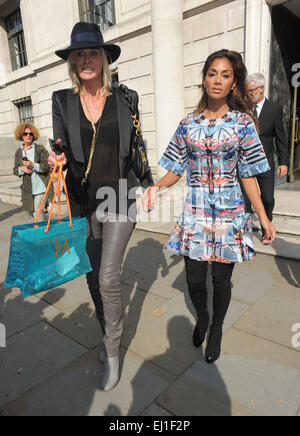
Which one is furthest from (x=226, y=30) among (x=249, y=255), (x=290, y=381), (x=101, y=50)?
(x=290, y=381)

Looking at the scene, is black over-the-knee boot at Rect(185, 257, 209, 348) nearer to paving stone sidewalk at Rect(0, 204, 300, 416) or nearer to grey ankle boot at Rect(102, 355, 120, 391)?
paving stone sidewalk at Rect(0, 204, 300, 416)

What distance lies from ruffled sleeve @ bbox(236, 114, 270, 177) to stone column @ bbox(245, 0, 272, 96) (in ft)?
18.1

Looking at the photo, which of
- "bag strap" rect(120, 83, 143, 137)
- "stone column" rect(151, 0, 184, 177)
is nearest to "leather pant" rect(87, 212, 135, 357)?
"bag strap" rect(120, 83, 143, 137)

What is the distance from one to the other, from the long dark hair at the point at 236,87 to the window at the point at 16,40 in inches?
670

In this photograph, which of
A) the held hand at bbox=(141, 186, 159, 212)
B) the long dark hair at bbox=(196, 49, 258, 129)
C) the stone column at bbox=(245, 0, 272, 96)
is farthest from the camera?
the stone column at bbox=(245, 0, 272, 96)

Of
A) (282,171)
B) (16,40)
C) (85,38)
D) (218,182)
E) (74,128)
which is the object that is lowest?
(282,171)

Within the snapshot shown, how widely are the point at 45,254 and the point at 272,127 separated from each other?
3.66 meters

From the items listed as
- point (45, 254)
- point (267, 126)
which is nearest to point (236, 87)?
point (45, 254)

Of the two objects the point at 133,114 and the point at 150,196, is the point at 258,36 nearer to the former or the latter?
the point at 133,114

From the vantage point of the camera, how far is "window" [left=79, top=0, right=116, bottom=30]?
10625 mm

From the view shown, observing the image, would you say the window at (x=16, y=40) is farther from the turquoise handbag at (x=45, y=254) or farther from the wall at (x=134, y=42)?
the turquoise handbag at (x=45, y=254)

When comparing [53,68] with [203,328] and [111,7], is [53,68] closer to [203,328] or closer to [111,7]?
[111,7]

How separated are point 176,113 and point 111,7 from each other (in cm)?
545

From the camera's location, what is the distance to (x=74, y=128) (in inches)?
80.3
